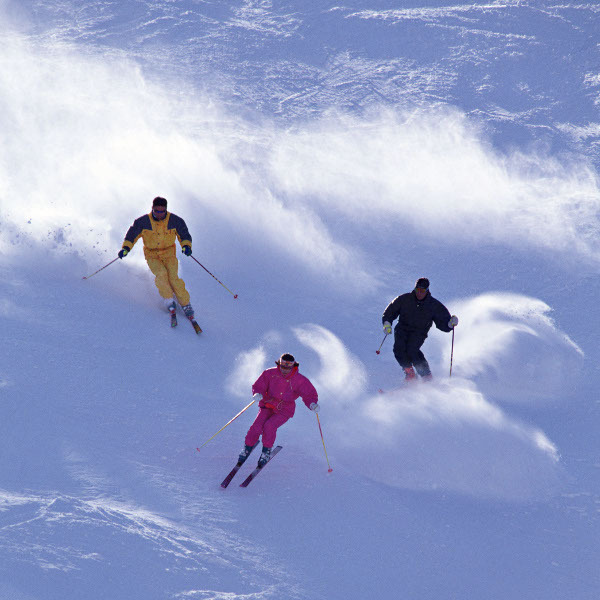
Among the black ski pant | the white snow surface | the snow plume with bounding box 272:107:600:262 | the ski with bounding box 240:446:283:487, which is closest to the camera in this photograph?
the white snow surface

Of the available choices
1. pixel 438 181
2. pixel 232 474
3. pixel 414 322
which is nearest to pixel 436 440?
pixel 414 322

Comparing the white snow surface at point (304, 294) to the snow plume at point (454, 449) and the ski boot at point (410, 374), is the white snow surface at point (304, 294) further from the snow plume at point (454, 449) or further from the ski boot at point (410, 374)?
the ski boot at point (410, 374)

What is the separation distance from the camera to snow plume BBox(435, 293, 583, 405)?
8.77 metres

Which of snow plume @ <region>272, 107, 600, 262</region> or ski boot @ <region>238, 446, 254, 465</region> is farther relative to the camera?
snow plume @ <region>272, 107, 600, 262</region>

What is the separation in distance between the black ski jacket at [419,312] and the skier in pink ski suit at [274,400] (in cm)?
172

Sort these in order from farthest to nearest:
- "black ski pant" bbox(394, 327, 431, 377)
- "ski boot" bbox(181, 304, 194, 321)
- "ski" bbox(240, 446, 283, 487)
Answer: "ski boot" bbox(181, 304, 194, 321) < "black ski pant" bbox(394, 327, 431, 377) < "ski" bbox(240, 446, 283, 487)

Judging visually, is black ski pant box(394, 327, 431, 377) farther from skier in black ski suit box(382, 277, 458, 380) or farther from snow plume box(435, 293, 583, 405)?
snow plume box(435, 293, 583, 405)

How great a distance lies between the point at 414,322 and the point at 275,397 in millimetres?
2118

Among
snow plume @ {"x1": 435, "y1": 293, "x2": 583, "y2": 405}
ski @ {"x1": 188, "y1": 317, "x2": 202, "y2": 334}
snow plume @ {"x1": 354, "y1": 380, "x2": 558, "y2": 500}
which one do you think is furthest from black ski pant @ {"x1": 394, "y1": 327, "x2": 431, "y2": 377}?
ski @ {"x1": 188, "y1": 317, "x2": 202, "y2": 334}

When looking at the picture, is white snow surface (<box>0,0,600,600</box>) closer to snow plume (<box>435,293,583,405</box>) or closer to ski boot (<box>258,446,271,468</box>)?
snow plume (<box>435,293,583,405</box>)

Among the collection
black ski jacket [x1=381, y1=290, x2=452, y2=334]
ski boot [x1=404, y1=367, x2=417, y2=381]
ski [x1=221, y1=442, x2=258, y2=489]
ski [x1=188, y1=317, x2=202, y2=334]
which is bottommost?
ski [x1=221, y1=442, x2=258, y2=489]

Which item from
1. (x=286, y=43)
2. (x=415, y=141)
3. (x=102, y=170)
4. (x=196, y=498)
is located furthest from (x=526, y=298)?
(x=286, y=43)

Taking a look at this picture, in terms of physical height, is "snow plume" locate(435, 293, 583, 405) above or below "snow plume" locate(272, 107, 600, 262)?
below

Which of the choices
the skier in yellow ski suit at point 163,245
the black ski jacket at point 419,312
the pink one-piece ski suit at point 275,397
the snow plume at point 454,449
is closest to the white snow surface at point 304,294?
the snow plume at point 454,449
